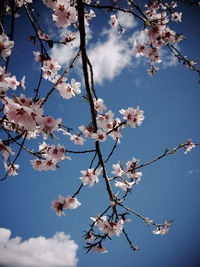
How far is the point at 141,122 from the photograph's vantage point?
2.23 metres

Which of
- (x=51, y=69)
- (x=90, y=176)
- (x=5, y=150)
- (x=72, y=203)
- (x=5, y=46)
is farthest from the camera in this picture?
(x=51, y=69)

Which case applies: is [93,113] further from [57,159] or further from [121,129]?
[57,159]

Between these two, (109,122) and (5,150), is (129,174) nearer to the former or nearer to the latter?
(109,122)

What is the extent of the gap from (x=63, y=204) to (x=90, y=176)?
0.50 meters

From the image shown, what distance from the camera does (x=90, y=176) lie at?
2158 mm

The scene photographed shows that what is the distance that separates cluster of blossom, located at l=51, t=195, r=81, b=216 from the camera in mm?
2033

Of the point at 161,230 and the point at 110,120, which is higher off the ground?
the point at 110,120

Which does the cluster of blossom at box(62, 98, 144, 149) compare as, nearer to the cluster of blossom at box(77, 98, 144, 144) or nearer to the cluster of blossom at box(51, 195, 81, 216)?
the cluster of blossom at box(77, 98, 144, 144)

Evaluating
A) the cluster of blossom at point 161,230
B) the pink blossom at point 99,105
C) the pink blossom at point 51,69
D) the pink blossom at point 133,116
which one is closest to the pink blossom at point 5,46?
the pink blossom at point 51,69

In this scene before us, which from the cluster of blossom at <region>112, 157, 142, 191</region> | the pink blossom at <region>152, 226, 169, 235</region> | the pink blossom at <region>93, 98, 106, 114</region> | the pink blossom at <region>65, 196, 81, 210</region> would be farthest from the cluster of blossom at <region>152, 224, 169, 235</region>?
the pink blossom at <region>93, 98, 106, 114</region>

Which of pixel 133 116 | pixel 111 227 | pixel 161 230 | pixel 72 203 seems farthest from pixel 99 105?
pixel 161 230

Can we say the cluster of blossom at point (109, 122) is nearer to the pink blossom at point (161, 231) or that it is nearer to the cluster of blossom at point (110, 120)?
the cluster of blossom at point (110, 120)

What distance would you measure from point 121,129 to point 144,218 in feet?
4.25

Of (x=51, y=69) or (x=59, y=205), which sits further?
(x=51, y=69)
